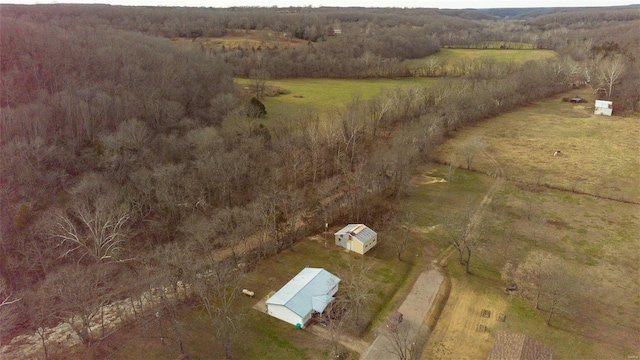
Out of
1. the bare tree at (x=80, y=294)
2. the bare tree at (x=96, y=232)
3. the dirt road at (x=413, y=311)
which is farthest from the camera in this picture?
the bare tree at (x=96, y=232)

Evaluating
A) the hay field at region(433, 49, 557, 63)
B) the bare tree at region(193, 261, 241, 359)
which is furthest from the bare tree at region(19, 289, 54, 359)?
the hay field at region(433, 49, 557, 63)

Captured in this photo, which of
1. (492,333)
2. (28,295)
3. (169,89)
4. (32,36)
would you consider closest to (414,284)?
(492,333)

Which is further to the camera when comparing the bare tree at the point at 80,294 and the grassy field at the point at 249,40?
the grassy field at the point at 249,40

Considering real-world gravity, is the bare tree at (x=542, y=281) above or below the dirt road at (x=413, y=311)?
above

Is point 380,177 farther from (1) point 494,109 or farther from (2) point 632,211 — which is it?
(1) point 494,109

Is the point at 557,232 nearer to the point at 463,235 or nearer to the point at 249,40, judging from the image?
the point at 463,235

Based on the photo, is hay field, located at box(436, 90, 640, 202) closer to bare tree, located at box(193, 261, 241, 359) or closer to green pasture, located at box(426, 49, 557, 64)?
green pasture, located at box(426, 49, 557, 64)

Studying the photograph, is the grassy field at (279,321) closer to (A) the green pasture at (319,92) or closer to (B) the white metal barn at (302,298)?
(B) the white metal barn at (302,298)

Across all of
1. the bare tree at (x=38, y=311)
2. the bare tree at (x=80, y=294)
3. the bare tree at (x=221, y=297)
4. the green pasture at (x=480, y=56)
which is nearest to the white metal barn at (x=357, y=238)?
the bare tree at (x=221, y=297)
